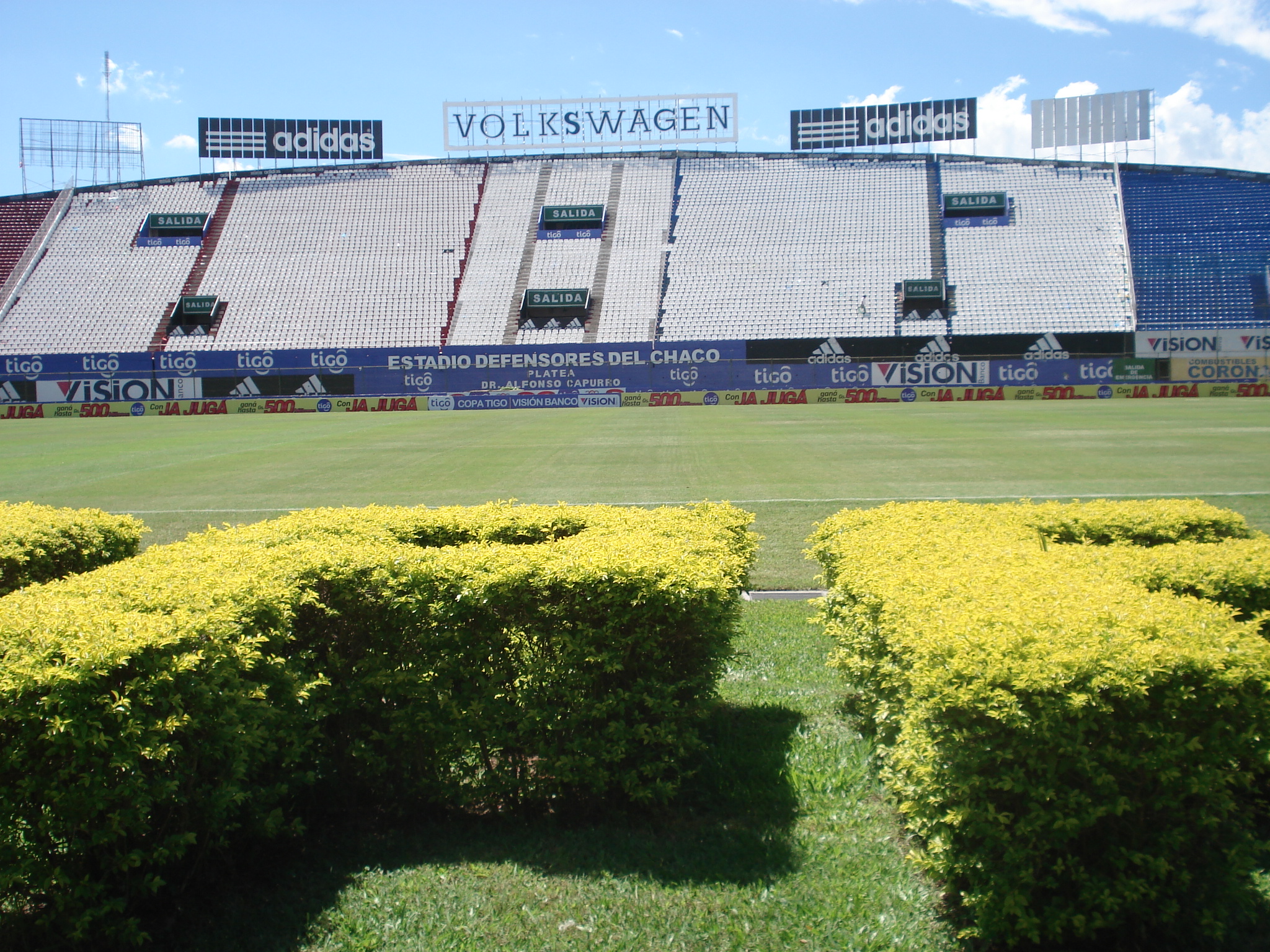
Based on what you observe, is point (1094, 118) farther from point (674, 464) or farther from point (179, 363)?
point (179, 363)

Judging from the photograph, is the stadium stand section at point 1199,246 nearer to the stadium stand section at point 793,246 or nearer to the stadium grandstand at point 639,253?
the stadium grandstand at point 639,253

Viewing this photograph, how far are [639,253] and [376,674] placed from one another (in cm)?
5410

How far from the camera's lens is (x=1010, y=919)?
3252 mm

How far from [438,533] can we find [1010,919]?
4.37 m

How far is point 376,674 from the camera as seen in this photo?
4383 mm

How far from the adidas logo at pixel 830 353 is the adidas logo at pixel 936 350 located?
374cm

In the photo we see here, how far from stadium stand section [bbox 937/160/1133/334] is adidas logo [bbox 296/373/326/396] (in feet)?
112

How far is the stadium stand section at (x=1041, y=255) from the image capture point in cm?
4912

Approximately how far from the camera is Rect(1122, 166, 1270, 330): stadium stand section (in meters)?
49.2

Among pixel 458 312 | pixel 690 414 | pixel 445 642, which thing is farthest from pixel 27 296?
pixel 445 642

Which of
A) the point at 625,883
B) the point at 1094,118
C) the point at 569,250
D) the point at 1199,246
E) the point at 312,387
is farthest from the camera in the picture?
the point at 1094,118

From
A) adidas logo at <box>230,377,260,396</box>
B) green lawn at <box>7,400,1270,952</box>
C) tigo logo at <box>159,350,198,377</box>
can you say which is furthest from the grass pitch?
tigo logo at <box>159,350,198,377</box>

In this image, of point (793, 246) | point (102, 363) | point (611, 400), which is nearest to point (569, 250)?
point (793, 246)

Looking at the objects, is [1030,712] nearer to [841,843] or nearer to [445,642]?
[841,843]
